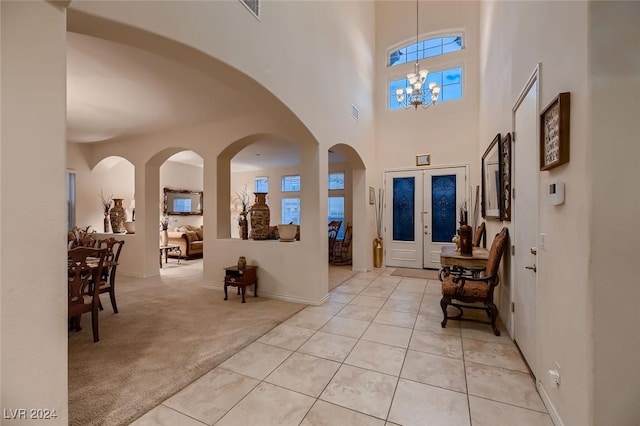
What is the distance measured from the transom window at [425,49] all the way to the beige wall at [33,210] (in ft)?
21.8

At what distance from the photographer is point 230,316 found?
11.5ft

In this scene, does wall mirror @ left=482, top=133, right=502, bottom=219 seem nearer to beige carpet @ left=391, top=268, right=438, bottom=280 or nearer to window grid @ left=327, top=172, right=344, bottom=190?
beige carpet @ left=391, top=268, right=438, bottom=280

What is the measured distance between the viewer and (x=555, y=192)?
1711mm

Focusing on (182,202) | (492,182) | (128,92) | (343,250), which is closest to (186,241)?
(182,202)

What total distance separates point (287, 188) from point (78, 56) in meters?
6.91

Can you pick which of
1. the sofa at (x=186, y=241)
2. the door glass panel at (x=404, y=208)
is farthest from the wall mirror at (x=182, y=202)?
the door glass panel at (x=404, y=208)

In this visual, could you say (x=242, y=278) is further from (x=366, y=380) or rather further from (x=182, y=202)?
(x=182, y=202)

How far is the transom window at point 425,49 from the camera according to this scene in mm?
6344

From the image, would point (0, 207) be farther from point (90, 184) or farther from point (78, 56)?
point (90, 184)

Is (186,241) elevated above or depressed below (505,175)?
below

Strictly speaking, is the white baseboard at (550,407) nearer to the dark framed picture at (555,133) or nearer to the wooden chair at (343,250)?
the dark framed picture at (555,133)

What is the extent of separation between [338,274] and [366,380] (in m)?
3.76

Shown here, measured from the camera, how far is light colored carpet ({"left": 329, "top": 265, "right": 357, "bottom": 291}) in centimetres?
518

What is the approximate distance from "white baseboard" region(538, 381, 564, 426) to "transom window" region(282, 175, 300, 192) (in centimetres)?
791
